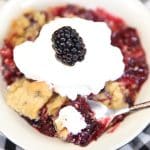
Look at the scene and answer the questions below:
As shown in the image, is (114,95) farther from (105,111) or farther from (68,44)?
(68,44)

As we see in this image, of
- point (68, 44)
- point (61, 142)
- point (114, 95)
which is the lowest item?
point (61, 142)

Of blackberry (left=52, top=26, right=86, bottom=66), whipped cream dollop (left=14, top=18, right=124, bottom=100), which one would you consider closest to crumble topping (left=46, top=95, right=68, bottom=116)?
whipped cream dollop (left=14, top=18, right=124, bottom=100)

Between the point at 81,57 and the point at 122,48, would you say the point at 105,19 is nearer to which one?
the point at 122,48

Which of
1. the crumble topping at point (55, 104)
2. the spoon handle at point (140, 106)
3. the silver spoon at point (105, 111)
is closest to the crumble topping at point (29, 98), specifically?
the crumble topping at point (55, 104)

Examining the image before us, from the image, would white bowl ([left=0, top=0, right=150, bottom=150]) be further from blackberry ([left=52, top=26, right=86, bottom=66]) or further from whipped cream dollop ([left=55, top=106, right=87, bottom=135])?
blackberry ([left=52, top=26, right=86, bottom=66])

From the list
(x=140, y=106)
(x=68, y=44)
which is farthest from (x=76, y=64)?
(x=140, y=106)

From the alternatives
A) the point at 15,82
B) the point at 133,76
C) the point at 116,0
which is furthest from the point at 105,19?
the point at 15,82
